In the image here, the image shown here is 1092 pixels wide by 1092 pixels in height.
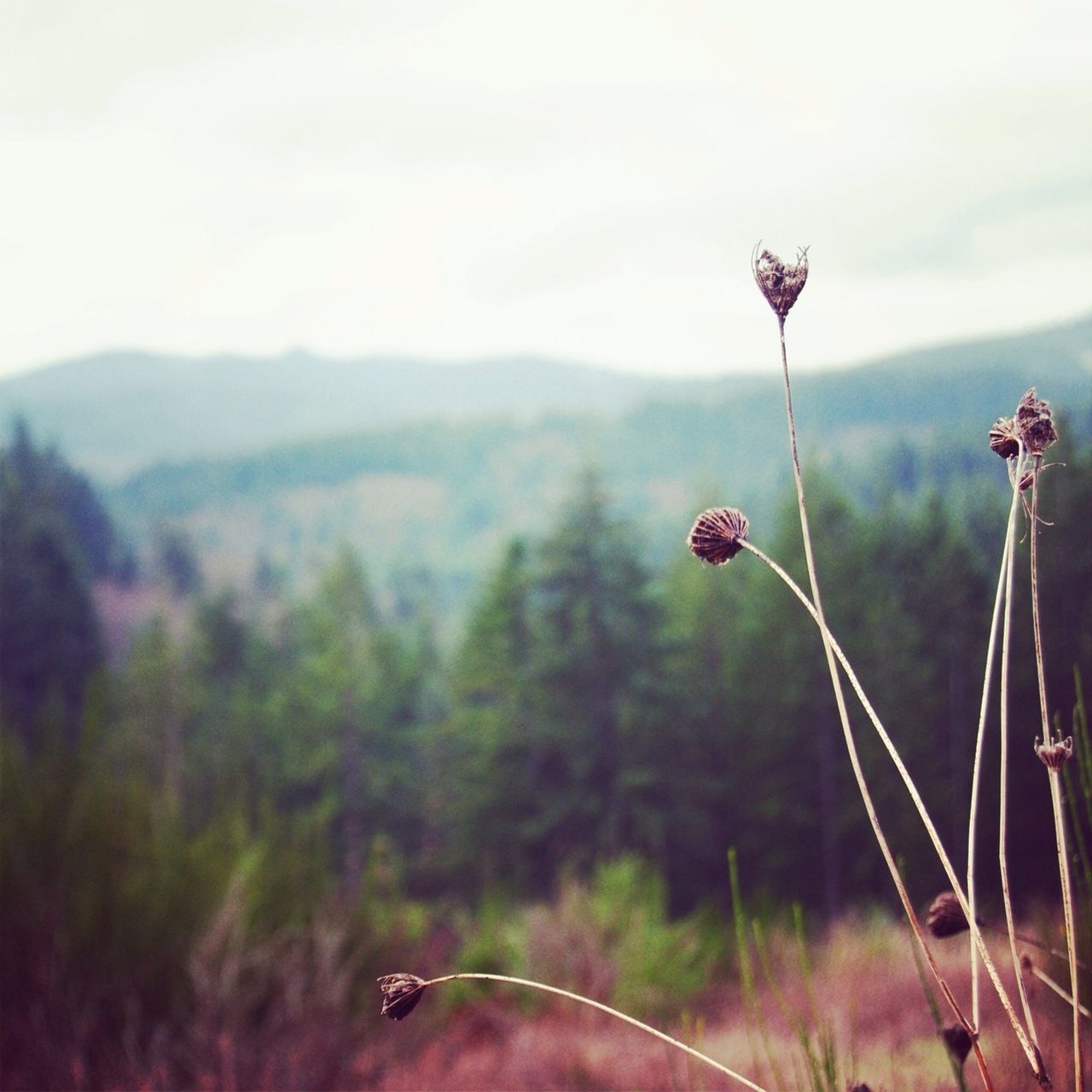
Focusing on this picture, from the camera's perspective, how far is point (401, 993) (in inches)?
35.8

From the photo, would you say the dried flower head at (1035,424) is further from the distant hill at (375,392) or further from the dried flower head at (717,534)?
the distant hill at (375,392)

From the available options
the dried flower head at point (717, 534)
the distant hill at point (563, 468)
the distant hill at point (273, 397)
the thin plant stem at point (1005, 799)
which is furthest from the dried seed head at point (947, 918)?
the distant hill at point (273, 397)

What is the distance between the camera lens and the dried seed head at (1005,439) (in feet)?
3.15

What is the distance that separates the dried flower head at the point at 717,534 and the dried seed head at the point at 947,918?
0.42 meters

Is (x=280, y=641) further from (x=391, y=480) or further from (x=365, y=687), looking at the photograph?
(x=391, y=480)

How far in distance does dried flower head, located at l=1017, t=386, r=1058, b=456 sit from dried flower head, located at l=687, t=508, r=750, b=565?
26 cm

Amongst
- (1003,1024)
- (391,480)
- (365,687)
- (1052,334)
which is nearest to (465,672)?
(365,687)

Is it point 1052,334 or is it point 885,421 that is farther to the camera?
point 885,421

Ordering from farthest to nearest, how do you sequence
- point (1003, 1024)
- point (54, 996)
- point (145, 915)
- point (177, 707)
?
point (177, 707) → point (145, 915) → point (54, 996) → point (1003, 1024)

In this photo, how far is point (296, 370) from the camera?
12325 cm

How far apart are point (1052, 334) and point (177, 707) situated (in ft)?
74.2

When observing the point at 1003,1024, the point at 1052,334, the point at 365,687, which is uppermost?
the point at 1052,334

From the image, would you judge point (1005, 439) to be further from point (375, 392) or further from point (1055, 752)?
point (375, 392)

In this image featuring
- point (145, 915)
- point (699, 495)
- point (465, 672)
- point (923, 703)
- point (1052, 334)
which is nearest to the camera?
point (145, 915)
